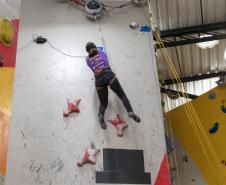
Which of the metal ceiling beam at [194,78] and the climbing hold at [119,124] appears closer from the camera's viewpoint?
the climbing hold at [119,124]

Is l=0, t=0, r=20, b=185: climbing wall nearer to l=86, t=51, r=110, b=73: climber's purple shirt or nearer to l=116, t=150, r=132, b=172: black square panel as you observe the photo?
l=86, t=51, r=110, b=73: climber's purple shirt

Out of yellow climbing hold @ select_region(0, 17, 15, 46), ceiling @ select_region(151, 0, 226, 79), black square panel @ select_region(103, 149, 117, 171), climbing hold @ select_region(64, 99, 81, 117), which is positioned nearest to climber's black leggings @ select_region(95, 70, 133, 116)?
climbing hold @ select_region(64, 99, 81, 117)

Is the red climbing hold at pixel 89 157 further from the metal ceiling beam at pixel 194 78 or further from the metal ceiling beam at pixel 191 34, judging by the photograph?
the metal ceiling beam at pixel 194 78

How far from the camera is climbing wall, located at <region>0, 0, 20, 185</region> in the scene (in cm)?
388

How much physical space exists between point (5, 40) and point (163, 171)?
2.18 meters

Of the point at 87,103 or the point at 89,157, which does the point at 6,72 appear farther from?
the point at 89,157

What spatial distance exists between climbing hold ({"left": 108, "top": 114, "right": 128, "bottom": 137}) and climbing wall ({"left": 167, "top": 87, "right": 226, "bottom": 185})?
6.13ft

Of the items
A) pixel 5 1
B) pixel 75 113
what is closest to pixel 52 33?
pixel 5 1

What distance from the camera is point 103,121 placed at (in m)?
3.97

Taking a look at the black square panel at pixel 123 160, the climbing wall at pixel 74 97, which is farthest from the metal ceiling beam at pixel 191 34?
the black square panel at pixel 123 160

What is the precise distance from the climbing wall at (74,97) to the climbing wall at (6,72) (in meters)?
0.10

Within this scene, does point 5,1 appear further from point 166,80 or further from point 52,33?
point 166,80

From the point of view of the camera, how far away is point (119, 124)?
4.04 meters

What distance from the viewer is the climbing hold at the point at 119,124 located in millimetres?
4004
